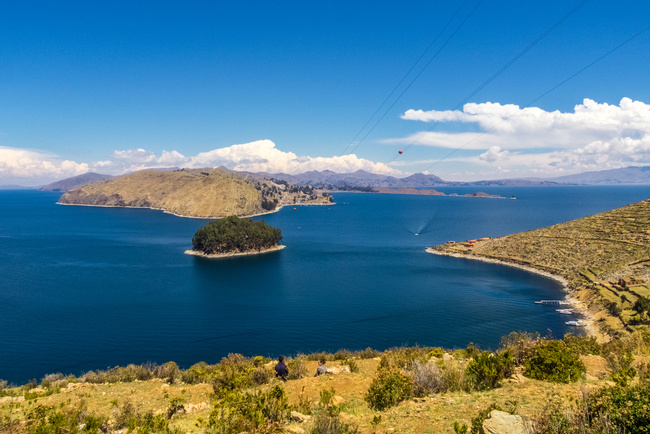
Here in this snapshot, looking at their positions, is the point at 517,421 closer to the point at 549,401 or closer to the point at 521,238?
the point at 549,401

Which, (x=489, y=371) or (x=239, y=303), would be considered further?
(x=239, y=303)

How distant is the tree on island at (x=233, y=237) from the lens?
86.6 metres

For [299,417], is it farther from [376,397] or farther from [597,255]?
[597,255]

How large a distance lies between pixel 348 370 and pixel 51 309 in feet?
158

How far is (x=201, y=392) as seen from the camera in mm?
14508

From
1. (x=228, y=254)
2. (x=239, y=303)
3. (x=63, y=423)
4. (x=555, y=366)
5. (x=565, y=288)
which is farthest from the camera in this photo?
(x=228, y=254)

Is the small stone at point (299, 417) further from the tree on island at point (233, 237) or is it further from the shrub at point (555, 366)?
the tree on island at point (233, 237)

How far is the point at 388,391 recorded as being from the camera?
1066 cm

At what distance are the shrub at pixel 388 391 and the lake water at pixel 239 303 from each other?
992 inches

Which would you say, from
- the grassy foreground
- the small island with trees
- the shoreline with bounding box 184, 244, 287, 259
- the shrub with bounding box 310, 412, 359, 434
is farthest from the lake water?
the shrub with bounding box 310, 412, 359, 434

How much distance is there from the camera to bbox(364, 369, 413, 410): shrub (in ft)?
34.6

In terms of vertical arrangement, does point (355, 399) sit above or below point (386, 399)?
below

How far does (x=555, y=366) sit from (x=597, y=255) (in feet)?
212

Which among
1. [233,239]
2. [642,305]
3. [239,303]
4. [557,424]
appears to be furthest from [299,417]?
[233,239]
